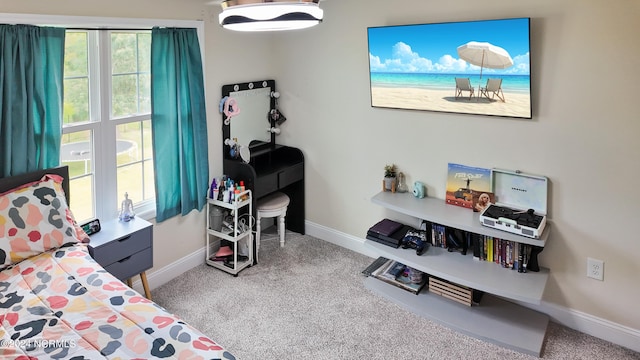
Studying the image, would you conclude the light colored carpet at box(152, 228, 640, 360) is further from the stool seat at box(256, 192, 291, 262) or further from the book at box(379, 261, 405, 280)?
the stool seat at box(256, 192, 291, 262)

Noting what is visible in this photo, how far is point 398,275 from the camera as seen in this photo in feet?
10.9

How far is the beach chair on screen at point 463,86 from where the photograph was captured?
2.92 metres

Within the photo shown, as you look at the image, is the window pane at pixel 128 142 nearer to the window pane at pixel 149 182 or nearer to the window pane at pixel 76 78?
the window pane at pixel 149 182

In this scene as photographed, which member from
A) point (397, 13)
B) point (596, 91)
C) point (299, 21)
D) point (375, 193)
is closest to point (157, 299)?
point (375, 193)

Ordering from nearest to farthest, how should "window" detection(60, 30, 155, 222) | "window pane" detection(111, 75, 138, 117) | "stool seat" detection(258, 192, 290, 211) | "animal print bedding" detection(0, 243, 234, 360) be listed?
1. "animal print bedding" detection(0, 243, 234, 360)
2. "window" detection(60, 30, 155, 222)
3. "window pane" detection(111, 75, 138, 117)
4. "stool seat" detection(258, 192, 290, 211)

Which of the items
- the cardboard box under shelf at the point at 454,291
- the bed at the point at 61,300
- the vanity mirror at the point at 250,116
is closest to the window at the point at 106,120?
the bed at the point at 61,300

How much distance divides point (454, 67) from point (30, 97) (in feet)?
8.33

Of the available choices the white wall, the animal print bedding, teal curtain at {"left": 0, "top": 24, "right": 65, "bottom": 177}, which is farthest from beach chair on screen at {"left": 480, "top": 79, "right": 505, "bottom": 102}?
teal curtain at {"left": 0, "top": 24, "right": 65, "bottom": 177}

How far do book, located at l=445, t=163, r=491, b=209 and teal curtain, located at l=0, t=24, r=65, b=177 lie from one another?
2541mm

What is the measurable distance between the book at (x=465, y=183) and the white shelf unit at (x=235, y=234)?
153 centimetres

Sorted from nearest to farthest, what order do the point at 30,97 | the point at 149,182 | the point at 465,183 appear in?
the point at 30,97, the point at 465,183, the point at 149,182

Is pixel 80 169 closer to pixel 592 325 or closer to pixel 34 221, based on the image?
pixel 34 221

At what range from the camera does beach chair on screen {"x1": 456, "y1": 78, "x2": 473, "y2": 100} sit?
2916 mm

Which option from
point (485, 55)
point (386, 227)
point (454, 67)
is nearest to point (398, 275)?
point (386, 227)
